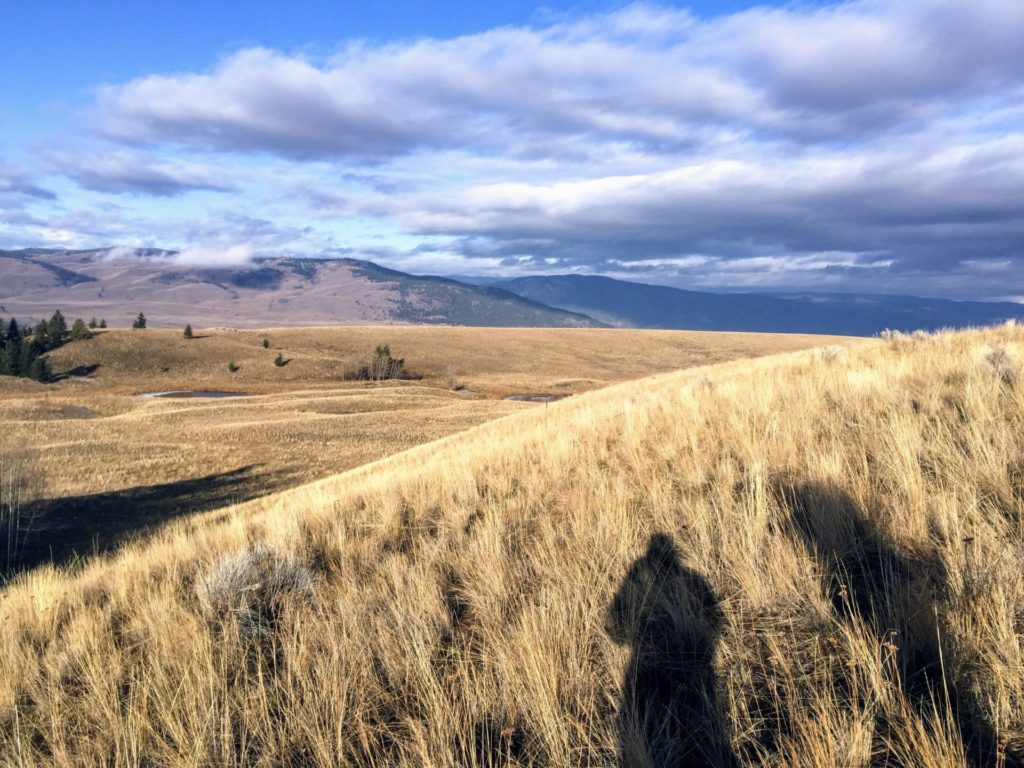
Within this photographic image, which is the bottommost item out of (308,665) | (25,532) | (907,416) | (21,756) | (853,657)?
(25,532)

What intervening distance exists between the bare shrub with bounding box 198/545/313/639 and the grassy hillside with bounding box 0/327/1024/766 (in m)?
0.03

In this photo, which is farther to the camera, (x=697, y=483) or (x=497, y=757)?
(x=697, y=483)

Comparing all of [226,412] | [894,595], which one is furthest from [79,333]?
[894,595]

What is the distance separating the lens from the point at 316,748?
284cm

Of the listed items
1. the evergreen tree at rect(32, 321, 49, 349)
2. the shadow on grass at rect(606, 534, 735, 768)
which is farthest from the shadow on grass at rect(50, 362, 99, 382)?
the shadow on grass at rect(606, 534, 735, 768)

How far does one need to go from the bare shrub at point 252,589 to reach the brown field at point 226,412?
8443mm

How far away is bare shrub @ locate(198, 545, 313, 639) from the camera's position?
4117 millimetres

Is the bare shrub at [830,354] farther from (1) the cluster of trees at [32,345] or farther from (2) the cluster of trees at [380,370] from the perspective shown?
(1) the cluster of trees at [32,345]

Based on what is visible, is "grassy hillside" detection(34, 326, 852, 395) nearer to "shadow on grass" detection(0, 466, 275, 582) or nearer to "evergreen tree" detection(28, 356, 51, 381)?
"evergreen tree" detection(28, 356, 51, 381)

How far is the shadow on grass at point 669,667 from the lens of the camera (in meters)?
2.65

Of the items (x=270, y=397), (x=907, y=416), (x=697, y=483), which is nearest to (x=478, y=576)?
(x=697, y=483)

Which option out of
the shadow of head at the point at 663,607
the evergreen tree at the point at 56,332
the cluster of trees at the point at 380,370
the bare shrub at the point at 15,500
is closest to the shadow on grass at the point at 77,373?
the evergreen tree at the point at 56,332

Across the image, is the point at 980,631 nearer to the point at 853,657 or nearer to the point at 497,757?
the point at 853,657

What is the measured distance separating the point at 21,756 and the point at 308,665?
1382 millimetres
